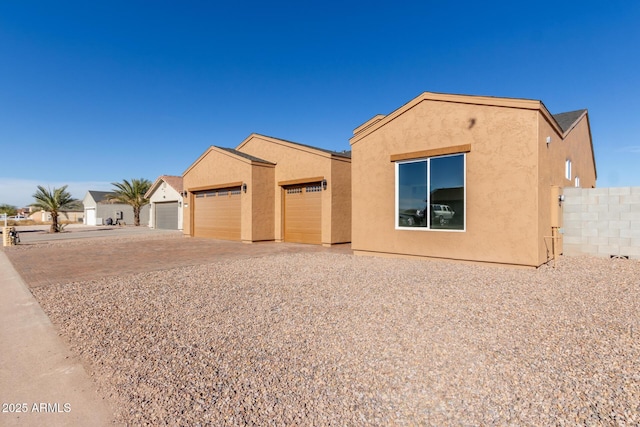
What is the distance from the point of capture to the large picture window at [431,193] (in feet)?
26.6

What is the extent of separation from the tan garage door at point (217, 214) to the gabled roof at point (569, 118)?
544 inches

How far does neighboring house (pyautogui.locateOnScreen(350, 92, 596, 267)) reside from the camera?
23.7 ft

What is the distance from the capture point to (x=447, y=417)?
218 centimetres

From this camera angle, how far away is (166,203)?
89.2 feet

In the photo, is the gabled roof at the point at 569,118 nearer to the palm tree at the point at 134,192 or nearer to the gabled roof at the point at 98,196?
the palm tree at the point at 134,192

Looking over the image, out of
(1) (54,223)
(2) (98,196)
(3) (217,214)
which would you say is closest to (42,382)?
(3) (217,214)

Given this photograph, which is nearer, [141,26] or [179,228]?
[141,26]

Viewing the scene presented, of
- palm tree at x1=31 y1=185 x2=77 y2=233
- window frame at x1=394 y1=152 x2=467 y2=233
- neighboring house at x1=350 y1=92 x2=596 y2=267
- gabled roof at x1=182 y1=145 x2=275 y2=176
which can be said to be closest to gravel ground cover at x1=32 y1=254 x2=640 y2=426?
neighboring house at x1=350 y1=92 x2=596 y2=267

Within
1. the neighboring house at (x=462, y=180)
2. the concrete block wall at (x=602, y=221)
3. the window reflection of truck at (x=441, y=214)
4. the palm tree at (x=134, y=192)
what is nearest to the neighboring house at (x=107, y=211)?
the palm tree at (x=134, y=192)

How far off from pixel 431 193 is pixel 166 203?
25.0 meters

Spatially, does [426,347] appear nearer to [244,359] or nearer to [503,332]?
[503,332]

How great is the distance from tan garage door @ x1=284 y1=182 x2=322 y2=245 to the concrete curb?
9.92 meters

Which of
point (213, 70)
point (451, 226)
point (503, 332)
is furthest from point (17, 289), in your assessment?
point (213, 70)

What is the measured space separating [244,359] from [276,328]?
820mm
